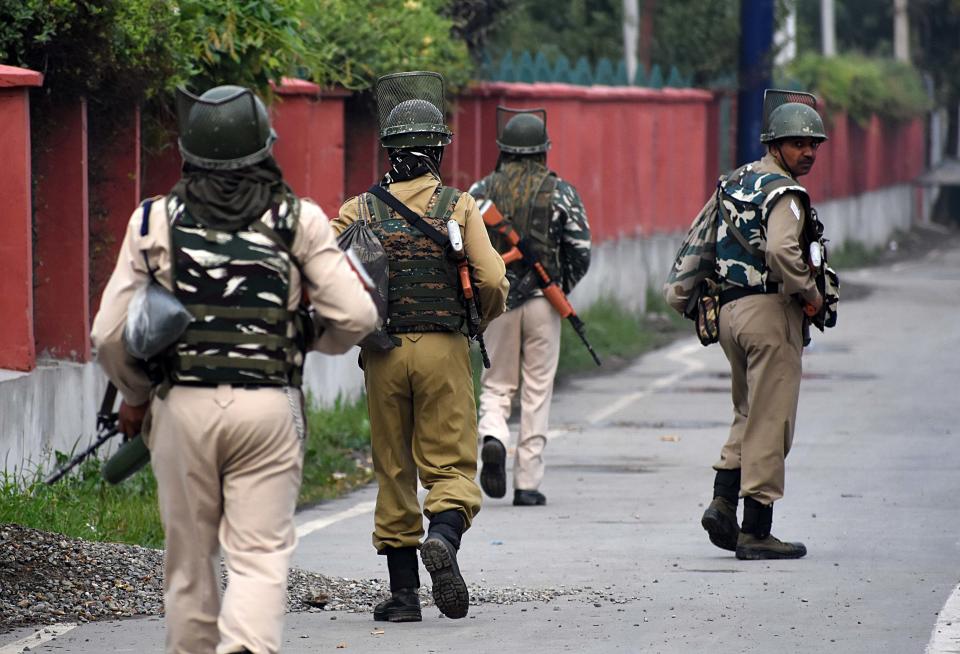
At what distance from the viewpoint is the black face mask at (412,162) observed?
7.34 m

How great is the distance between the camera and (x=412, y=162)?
7.34m

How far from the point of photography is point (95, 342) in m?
5.33

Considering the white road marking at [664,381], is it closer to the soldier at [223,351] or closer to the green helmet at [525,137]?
the green helmet at [525,137]

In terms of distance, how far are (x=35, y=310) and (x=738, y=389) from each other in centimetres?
390

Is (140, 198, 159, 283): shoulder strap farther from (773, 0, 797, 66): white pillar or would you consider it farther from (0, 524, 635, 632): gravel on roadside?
(773, 0, 797, 66): white pillar

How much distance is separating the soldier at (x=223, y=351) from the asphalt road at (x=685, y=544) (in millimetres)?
1357

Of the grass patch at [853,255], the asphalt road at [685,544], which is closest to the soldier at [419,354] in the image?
the asphalt road at [685,544]

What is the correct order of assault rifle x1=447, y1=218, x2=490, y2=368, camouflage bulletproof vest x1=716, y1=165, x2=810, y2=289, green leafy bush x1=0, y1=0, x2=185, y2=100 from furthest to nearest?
green leafy bush x1=0, y1=0, x2=185, y2=100, camouflage bulletproof vest x1=716, y1=165, x2=810, y2=289, assault rifle x1=447, y1=218, x2=490, y2=368

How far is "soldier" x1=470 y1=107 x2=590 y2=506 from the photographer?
33.5 ft

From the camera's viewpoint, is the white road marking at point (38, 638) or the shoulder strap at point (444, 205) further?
the shoulder strap at point (444, 205)

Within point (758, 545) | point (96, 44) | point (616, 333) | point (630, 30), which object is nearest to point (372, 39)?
point (96, 44)

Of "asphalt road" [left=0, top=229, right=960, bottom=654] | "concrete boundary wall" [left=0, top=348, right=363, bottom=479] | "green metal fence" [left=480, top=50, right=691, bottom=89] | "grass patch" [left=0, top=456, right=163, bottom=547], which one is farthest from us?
"green metal fence" [left=480, top=50, right=691, bottom=89]

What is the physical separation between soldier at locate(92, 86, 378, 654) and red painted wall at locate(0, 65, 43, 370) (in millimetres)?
4076

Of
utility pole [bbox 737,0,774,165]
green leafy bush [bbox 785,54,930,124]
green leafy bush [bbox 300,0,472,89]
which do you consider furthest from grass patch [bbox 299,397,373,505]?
green leafy bush [bbox 785,54,930,124]
